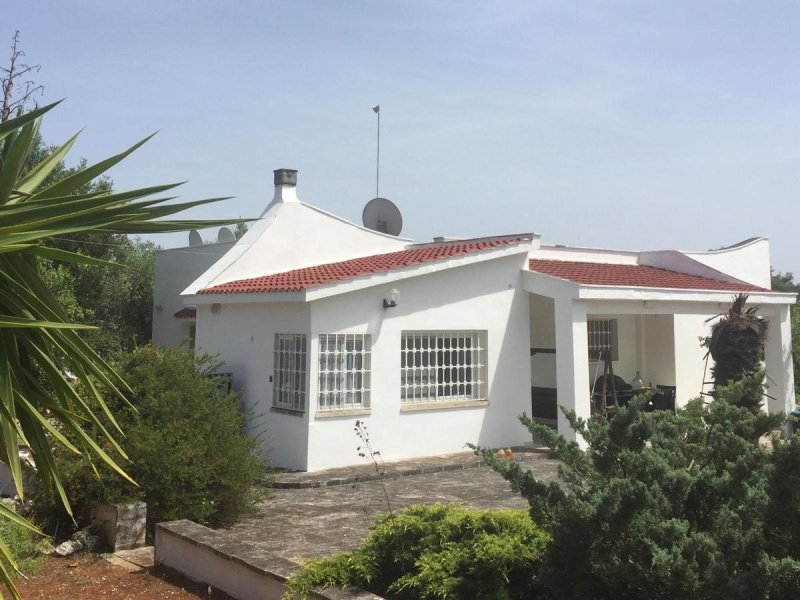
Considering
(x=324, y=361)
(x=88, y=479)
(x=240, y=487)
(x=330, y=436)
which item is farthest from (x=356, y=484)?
(x=88, y=479)

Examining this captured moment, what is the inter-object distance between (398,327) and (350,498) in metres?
3.32

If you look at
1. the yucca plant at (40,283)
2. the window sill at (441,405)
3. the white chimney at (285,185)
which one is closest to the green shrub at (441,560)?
the yucca plant at (40,283)

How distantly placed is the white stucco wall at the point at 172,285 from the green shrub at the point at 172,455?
9753 mm

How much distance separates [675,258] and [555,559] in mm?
15313

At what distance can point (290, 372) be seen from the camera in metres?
12.1

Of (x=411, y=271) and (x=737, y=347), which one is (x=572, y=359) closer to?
(x=737, y=347)

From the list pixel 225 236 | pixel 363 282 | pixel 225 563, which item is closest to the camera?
pixel 225 563

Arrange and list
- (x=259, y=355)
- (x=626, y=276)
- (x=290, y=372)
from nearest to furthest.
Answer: (x=290, y=372)
(x=259, y=355)
(x=626, y=276)

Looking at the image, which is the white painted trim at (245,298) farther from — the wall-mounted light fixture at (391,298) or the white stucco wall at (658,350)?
the white stucco wall at (658,350)

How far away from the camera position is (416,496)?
9883 millimetres

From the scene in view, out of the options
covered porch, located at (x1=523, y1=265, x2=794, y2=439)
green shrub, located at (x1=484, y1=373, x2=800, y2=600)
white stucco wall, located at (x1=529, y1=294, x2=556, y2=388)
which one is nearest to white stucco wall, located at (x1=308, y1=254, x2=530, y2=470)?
covered porch, located at (x1=523, y1=265, x2=794, y2=439)

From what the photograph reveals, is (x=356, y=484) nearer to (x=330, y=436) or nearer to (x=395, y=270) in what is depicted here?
(x=330, y=436)

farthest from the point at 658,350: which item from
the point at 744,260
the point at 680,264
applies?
the point at 744,260

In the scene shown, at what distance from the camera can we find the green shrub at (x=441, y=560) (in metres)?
4.79
